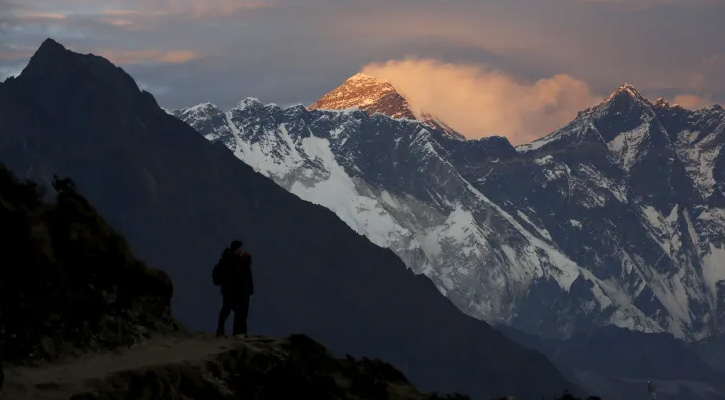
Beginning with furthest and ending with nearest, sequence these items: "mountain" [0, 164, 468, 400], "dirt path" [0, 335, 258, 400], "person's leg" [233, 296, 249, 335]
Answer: "person's leg" [233, 296, 249, 335], "mountain" [0, 164, 468, 400], "dirt path" [0, 335, 258, 400]

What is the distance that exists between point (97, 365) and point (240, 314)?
940cm

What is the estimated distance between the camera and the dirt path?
34.7m

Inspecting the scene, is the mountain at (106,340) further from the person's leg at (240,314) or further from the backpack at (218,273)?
the person's leg at (240,314)

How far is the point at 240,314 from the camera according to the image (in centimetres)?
4831

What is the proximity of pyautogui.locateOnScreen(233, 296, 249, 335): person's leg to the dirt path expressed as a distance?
8.85 ft

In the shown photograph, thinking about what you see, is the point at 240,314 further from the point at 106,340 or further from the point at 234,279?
the point at 106,340

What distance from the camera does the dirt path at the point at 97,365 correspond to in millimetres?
34719

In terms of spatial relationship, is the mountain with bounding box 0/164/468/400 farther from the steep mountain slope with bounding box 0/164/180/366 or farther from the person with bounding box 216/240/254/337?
the person with bounding box 216/240/254/337

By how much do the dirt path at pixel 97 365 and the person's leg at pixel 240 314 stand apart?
2.70 m

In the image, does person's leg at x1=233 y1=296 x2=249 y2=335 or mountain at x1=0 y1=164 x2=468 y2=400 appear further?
person's leg at x1=233 y1=296 x2=249 y2=335

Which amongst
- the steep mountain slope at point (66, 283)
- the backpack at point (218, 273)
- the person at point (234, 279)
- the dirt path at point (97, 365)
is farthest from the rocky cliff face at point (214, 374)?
the backpack at point (218, 273)

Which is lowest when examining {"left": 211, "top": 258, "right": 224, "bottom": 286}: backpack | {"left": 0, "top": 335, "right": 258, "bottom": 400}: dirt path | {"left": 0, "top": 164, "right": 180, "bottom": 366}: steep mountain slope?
{"left": 0, "top": 335, "right": 258, "bottom": 400}: dirt path

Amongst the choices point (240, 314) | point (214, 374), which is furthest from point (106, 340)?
point (240, 314)

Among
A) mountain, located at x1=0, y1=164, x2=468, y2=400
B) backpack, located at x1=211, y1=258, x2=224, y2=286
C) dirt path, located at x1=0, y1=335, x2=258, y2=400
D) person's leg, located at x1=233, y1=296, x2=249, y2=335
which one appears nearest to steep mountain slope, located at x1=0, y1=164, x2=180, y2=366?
mountain, located at x1=0, y1=164, x2=468, y2=400
